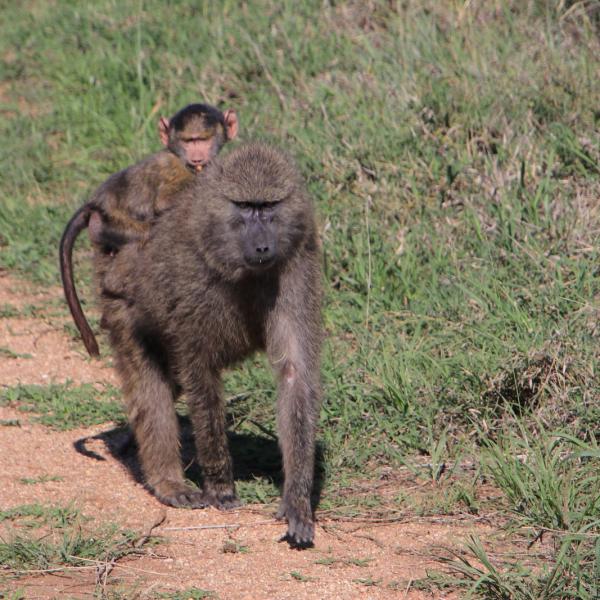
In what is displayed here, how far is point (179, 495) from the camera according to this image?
14.5 ft

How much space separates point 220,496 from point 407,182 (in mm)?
2417

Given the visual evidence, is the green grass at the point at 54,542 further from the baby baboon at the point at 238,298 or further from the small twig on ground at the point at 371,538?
the small twig on ground at the point at 371,538

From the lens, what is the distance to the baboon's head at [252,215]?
409 centimetres

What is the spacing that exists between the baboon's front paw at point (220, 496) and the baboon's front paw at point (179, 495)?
32 mm

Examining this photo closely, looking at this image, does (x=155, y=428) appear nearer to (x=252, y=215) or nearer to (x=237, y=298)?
(x=237, y=298)

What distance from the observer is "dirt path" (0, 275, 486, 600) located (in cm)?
357

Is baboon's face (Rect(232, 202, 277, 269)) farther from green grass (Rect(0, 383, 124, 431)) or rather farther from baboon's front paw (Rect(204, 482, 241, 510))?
green grass (Rect(0, 383, 124, 431))

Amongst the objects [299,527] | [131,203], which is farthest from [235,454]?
[131,203]

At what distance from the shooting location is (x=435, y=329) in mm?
5281

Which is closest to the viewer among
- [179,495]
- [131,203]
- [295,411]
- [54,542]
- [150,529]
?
[54,542]

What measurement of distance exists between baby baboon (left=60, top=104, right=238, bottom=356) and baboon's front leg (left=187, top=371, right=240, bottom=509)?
0.57 meters

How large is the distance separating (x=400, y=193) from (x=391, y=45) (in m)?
1.51

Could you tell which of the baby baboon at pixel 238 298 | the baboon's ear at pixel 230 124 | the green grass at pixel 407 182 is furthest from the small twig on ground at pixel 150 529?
the baboon's ear at pixel 230 124

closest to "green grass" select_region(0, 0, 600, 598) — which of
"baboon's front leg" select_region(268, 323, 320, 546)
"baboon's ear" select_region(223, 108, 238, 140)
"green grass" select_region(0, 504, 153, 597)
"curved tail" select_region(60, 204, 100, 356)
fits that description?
"baboon's front leg" select_region(268, 323, 320, 546)
